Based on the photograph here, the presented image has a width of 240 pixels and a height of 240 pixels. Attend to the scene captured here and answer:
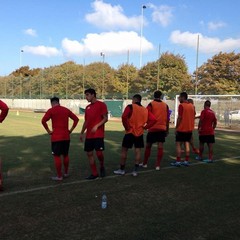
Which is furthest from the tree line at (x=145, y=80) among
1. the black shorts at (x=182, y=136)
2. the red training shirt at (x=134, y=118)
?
the red training shirt at (x=134, y=118)

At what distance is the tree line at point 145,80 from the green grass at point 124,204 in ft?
100

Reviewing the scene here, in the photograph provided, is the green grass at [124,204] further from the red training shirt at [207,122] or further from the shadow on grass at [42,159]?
the red training shirt at [207,122]

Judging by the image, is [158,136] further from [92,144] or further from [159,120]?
[92,144]

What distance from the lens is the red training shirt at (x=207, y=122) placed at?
10875mm

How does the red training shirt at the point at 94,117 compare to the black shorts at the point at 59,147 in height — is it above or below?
above

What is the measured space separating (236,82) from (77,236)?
42109 mm

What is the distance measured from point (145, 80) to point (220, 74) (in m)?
11.7

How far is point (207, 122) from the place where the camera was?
35.9 ft

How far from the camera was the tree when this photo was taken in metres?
43.9

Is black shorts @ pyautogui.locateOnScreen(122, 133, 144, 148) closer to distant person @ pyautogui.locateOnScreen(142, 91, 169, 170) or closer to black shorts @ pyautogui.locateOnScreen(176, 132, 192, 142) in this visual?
distant person @ pyautogui.locateOnScreen(142, 91, 169, 170)

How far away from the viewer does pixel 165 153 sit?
12633mm

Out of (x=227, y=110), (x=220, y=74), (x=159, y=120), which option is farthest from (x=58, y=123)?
(x=220, y=74)

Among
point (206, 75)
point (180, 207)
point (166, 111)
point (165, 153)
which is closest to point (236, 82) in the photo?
point (206, 75)

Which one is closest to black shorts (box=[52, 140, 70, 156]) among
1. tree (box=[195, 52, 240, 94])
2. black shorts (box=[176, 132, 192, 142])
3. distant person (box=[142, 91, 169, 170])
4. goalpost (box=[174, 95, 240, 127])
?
distant person (box=[142, 91, 169, 170])
